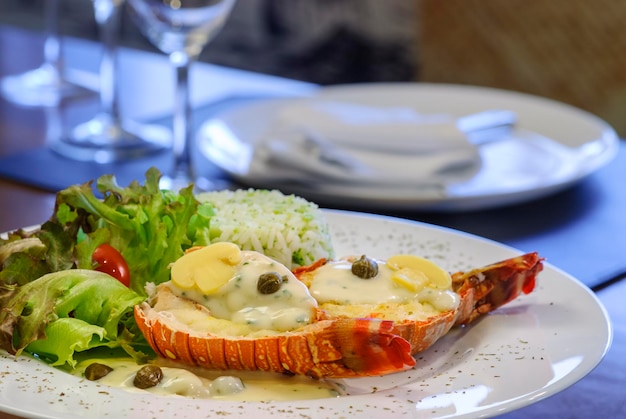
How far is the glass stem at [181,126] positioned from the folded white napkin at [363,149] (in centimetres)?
15

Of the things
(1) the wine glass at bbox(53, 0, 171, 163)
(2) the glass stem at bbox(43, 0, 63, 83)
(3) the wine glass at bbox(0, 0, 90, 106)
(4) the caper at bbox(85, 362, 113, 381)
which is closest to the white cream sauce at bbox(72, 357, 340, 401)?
(4) the caper at bbox(85, 362, 113, 381)

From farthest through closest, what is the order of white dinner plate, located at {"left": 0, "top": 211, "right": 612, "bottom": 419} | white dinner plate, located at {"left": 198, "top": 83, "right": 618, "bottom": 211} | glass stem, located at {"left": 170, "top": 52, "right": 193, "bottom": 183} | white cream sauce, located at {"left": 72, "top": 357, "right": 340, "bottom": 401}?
glass stem, located at {"left": 170, "top": 52, "right": 193, "bottom": 183}, white dinner plate, located at {"left": 198, "top": 83, "right": 618, "bottom": 211}, white cream sauce, located at {"left": 72, "top": 357, "right": 340, "bottom": 401}, white dinner plate, located at {"left": 0, "top": 211, "right": 612, "bottom": 419}

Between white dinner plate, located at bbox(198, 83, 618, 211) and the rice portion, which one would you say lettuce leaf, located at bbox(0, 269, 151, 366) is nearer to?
the rice portion

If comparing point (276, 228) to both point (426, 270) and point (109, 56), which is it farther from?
point (109, 56)

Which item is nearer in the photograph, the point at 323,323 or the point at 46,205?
the point at 323,323

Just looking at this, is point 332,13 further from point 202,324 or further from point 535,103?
point 202,324

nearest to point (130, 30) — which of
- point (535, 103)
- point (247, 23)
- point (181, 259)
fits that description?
point (247, 23)

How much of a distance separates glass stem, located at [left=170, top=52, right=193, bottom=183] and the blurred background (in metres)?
2.43

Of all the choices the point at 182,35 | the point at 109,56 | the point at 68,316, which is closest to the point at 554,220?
the point at 182,35

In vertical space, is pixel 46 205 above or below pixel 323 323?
below

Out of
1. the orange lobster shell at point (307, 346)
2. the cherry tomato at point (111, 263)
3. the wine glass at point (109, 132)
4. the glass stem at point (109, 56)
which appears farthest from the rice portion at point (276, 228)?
the glass stem at point (109, 56)

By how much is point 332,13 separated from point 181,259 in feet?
16.5

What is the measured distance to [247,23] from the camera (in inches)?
254

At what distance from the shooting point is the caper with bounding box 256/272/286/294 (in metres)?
1.22
